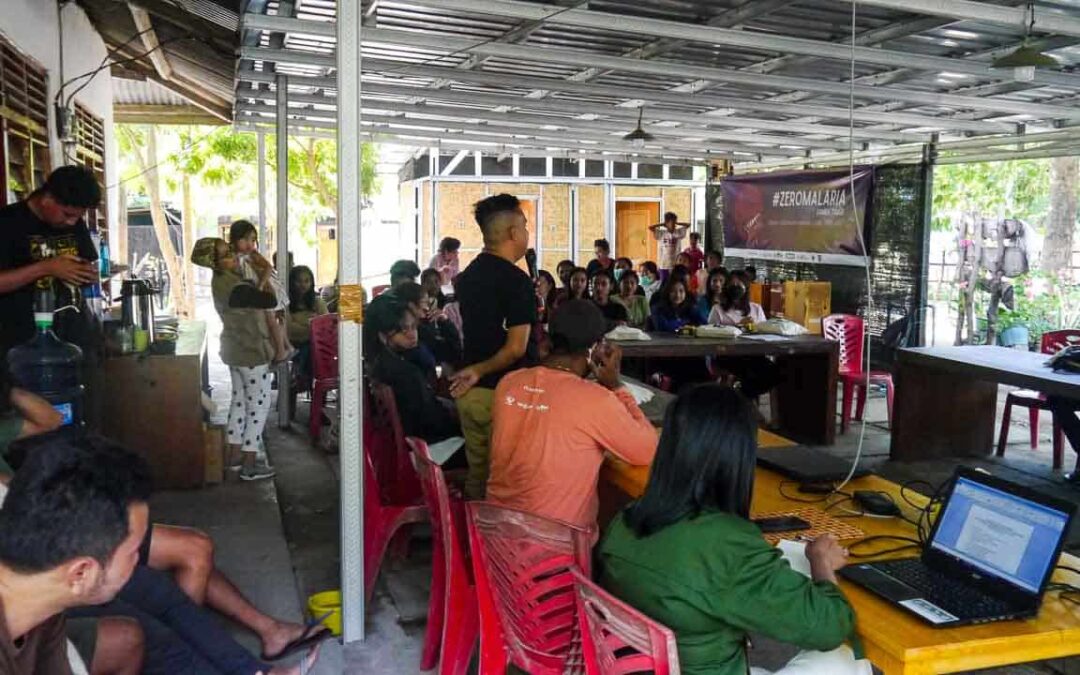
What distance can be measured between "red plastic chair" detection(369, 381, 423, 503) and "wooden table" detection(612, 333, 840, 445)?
2530 millimetres

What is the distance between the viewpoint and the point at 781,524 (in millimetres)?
2473

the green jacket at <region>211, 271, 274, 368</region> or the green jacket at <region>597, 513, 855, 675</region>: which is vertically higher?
the green jacket at <region>211, 271, 274, 368</region>

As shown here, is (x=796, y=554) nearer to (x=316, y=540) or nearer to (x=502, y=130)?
(x=316, y=540)

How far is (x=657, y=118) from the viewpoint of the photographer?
8641 mm

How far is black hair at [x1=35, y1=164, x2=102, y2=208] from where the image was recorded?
3.77 meters

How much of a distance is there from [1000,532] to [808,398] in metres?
4.92

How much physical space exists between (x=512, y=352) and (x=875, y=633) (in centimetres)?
200

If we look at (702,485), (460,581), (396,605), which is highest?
(702,485)

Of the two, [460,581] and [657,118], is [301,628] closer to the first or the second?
[460,581]

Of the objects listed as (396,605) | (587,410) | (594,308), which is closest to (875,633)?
(587,410)

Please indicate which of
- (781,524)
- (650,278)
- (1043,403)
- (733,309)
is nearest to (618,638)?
(781,524)

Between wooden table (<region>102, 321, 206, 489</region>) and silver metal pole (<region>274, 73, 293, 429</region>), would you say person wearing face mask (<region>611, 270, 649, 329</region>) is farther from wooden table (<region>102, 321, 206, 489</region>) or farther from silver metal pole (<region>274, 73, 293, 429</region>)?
wooden table (<region>102, 321, 206, 489</region>)

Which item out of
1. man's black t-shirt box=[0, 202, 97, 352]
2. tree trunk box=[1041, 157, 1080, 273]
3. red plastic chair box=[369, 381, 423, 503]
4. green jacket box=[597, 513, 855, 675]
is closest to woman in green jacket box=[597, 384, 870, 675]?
green jacket box=[597, 513, 855, 675]

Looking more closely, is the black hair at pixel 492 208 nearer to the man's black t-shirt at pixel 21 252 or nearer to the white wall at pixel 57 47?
the man's black t-shirt at pixel 21 252
